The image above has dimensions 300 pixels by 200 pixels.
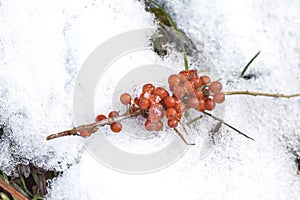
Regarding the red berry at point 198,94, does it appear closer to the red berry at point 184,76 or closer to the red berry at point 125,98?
the red berry at point 184,76

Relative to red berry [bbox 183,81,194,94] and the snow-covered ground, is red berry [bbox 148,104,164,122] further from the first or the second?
the snow-covered ground

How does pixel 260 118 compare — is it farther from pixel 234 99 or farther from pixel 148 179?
pixel 148 179

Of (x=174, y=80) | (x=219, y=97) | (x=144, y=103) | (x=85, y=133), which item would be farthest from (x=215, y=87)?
(x=85, y=133)

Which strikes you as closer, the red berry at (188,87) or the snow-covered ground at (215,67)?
the red berry at (188,87)

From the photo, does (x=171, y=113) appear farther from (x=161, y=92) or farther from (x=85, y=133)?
(x=85, y=133)

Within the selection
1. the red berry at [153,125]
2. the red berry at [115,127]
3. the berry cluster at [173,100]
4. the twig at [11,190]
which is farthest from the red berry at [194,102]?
the twig at [11,190]

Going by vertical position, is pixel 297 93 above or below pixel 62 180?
below

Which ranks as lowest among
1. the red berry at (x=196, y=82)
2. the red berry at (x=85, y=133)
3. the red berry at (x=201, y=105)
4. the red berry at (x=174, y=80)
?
the red berry at (x=201, y=105)

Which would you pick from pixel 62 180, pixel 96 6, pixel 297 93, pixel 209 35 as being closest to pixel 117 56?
pixel 96 6
